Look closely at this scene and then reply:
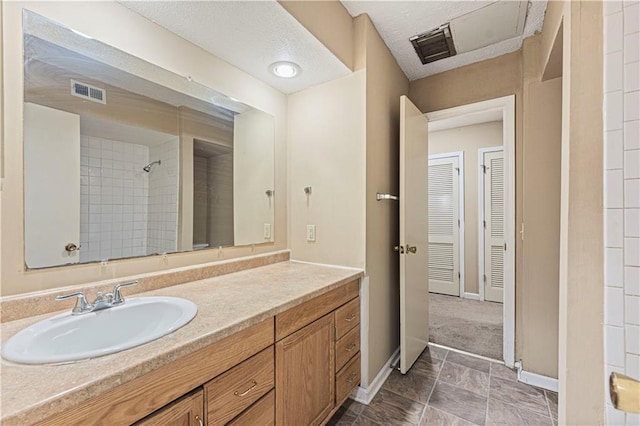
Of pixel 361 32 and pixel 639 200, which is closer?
pixel 639 200

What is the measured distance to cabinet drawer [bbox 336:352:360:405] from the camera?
1.54m

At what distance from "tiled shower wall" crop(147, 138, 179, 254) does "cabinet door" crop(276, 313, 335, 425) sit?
79cm

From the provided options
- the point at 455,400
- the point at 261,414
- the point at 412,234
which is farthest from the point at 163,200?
the point at 455,400

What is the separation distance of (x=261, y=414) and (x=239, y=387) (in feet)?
0.62

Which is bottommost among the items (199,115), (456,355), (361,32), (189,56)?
(456,355)

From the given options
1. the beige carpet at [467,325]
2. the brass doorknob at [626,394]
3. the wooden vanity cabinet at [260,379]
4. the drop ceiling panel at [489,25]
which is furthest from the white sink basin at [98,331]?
the beige carpet at [467,325]

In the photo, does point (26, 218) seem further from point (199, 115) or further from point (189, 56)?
point (189, 56)

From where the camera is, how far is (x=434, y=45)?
82.7 inches

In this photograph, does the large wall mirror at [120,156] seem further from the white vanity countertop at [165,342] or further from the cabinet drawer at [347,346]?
the cabinet drawer at [347,346]

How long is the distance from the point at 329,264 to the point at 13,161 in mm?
1582

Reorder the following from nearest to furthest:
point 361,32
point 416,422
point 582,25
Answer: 1. point 582,25
2. point 416,422
3. point 361,32

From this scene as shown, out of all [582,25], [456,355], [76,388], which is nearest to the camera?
[76,388]

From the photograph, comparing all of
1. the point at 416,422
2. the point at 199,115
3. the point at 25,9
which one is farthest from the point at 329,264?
the point at 25,9

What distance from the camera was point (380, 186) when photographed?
2.00 m
